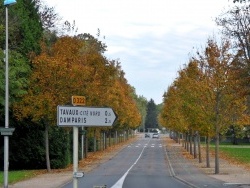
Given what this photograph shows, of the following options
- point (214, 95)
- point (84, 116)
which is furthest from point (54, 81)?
point (84, 116)

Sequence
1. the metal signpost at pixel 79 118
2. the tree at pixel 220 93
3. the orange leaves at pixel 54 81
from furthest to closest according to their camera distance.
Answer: the orange leaves at pixel 54 81 < the tree at pixel 220 93 < the metal signpost at pixel 79 118

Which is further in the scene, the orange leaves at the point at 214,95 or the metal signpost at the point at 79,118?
the orange leaves at the point at 214,95

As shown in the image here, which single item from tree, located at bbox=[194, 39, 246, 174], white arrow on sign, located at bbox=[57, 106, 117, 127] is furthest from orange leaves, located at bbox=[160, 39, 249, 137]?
white arrow on sign, located at bbox=[57, 106, 117, 127]

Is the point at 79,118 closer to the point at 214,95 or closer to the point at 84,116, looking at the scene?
the point at 84,116

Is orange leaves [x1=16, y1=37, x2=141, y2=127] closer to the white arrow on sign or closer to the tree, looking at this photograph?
the tree

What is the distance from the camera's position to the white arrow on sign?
14445 millimetres

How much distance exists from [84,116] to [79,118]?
13 centimetres

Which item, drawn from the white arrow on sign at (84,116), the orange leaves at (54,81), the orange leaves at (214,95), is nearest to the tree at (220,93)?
the orange leaves at (214,95)

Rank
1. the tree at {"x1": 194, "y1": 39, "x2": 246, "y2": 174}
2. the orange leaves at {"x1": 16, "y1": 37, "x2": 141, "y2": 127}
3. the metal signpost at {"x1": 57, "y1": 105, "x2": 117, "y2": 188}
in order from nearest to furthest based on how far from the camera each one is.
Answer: the metal signpost at {"x1": 57, "y1": 105, "x2": 117, "y2": 188} → the tree at {"x1": 194, "y1": 39, "x2": 246, "y2": 174} → the orange leaves at {"x1": 16, "y1": 37, "x2": 141, "y2": 127}

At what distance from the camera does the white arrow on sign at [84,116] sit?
569 inches

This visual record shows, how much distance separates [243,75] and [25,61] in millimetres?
24126

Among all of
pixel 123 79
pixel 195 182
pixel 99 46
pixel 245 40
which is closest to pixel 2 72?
pixel 195 182

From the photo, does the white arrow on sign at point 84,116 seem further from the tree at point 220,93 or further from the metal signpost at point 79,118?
the tree at point 220,93

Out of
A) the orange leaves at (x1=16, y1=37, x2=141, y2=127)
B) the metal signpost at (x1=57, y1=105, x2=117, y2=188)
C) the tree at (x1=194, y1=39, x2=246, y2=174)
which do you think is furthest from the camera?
the orange leaves at (x1=16, y1=37, x2=141, y2=127)
